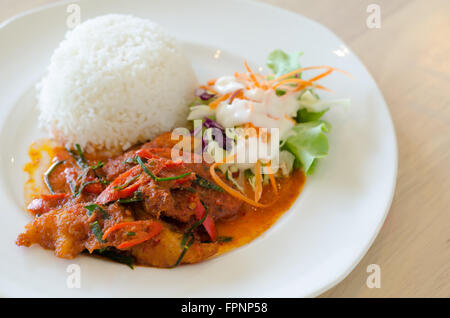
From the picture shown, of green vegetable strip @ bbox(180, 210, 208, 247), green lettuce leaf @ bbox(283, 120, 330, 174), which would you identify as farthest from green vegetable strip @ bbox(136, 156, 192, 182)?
green lettuce leaf @ bbox(283, 120, 330, 174)

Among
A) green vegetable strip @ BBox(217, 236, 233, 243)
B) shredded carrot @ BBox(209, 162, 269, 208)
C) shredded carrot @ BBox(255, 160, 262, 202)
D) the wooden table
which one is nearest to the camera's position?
the wooden table

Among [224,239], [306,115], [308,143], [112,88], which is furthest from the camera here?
[306,115]

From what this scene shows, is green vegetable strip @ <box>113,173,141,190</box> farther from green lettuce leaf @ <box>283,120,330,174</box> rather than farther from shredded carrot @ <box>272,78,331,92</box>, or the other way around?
shredded carrot @ <box>272,78,331,92</box>

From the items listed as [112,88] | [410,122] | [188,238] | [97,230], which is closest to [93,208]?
[97,230]

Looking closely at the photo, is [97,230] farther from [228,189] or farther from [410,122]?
[410,122]

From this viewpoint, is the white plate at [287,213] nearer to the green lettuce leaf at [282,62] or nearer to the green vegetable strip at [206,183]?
the green lettuce leaf at [282,62]

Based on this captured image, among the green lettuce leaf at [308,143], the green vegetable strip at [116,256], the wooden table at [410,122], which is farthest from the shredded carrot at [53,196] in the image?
the wooden table at [410,122]
